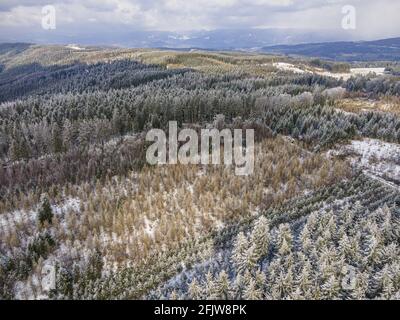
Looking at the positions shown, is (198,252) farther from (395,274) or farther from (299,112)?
(299,112)

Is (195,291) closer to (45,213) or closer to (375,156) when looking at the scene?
(45,213)

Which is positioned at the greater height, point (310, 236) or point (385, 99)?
point (385, 99)

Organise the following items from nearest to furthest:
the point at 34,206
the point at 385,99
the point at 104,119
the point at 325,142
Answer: the point at 34,206
the point at 325,142
the point at 104,119
the point at 385,99

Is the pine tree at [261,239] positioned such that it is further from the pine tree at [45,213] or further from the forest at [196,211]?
the pine tree at [45,213]

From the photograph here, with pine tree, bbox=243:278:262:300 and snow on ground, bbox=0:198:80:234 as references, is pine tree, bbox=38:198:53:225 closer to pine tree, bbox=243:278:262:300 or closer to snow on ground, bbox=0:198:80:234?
snow on ground, bbox=0:198:80:234

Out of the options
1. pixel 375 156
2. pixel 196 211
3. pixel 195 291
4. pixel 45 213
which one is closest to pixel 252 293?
pixel 195 291

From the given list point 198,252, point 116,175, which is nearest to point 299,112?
point 116,175

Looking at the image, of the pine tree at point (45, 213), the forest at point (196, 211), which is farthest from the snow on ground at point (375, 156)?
the pine tree at point (45, 213)
